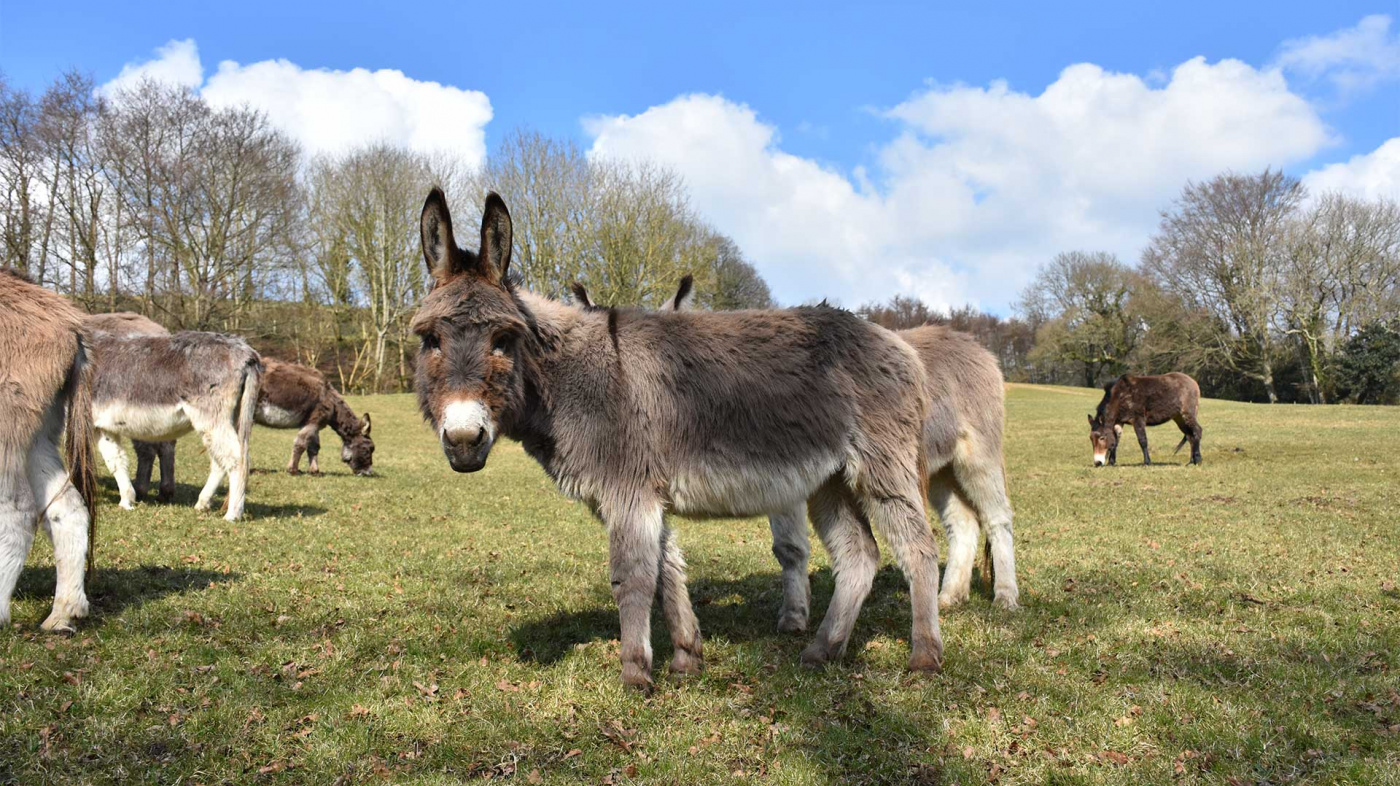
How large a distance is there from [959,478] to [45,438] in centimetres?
673

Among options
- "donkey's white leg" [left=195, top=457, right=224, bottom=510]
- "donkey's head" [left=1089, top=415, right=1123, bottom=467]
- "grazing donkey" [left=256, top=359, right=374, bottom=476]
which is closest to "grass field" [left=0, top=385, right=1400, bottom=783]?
"donkey's white leg" [left=195, top=457, right=224, bottom=510]

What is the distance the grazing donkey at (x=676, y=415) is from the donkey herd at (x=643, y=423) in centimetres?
1

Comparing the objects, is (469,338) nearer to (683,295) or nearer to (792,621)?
(683,295)

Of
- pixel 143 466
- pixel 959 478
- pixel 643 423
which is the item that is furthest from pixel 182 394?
pixel 959 478

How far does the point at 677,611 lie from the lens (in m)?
4.87

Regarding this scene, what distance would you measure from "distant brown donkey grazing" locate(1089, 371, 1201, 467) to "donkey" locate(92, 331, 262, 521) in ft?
64.1

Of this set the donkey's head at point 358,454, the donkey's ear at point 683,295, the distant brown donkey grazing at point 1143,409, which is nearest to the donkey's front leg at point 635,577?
the donkey's ear at point 683,295

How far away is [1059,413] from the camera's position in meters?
38.8

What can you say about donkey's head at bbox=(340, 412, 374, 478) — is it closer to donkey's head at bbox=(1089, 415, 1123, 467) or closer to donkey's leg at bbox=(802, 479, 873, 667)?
donkey's leg at bbox=(802, 479, 873, 667)

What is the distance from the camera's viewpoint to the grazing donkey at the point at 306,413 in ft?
56.6

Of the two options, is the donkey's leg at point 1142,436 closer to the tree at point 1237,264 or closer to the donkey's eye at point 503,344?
the donkey's eye at point 503,344

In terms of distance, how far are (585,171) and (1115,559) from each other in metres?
40.5

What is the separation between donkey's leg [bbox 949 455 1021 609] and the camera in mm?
6574

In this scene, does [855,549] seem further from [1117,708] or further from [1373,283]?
[1373,283]
